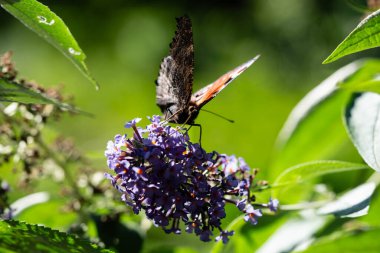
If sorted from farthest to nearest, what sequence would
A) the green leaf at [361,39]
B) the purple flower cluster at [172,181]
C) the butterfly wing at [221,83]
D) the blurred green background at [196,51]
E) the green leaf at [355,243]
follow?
the blurred green background at [196,51]
the green leaf at [355,243]
the butterfly wing at [221,83]
the purple flower cluster at [172,181]
the green leaf at [361,39]

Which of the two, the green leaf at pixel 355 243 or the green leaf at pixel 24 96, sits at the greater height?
the green leaf at pixel 24 96

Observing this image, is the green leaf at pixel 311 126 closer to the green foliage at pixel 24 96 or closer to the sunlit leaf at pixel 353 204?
the sunlit leaf at pixel 353 204

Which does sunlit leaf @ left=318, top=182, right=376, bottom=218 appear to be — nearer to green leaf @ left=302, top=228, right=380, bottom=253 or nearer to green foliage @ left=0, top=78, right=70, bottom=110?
green leaf @ left=302, top=228, right=380, bottom=253

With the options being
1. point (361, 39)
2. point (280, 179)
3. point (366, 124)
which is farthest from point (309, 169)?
point (361, 39)

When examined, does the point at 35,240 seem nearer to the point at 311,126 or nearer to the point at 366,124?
the point at 366,124

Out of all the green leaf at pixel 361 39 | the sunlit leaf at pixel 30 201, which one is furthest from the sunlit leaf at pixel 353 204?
the sunlit leaf at pixel 30 201
